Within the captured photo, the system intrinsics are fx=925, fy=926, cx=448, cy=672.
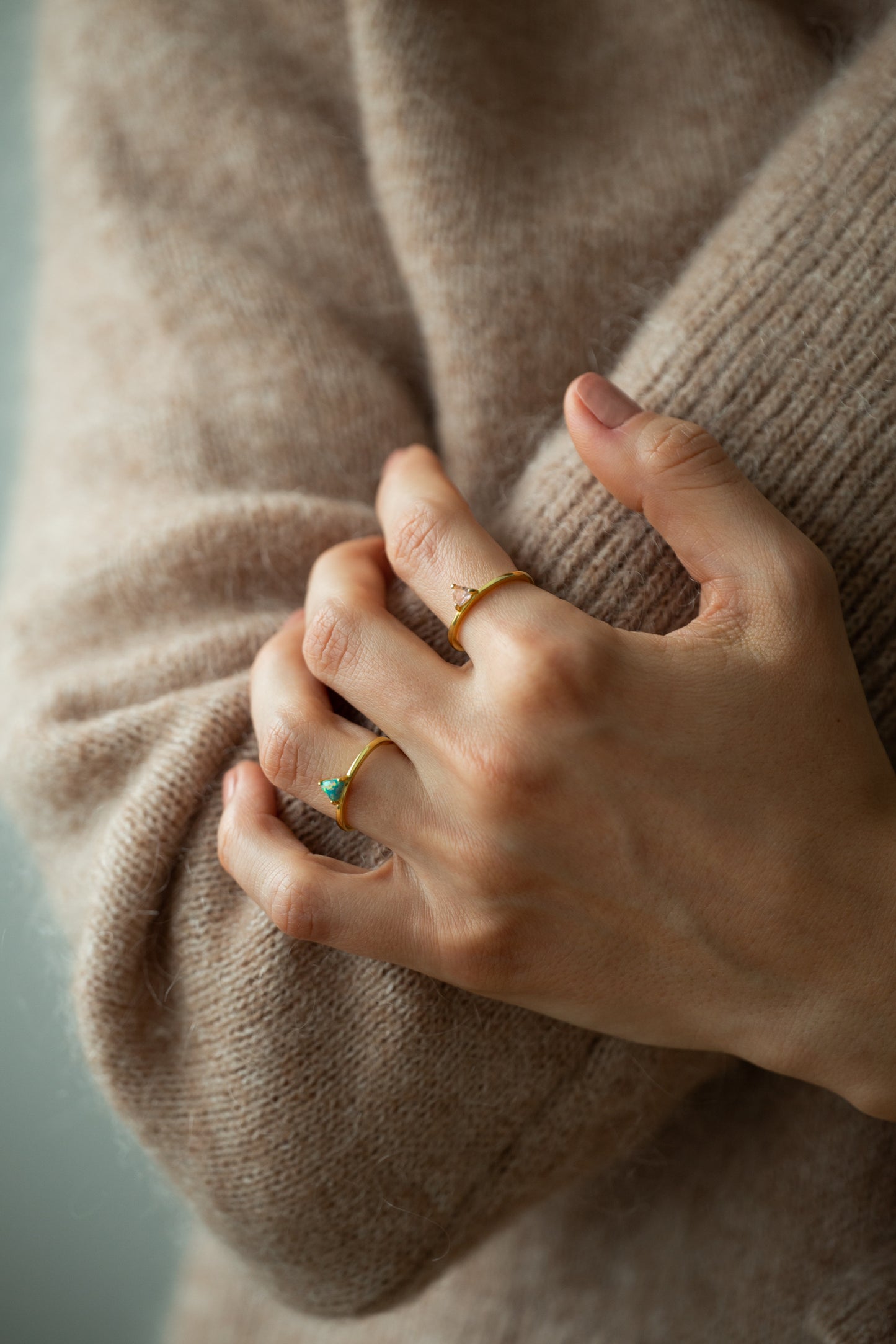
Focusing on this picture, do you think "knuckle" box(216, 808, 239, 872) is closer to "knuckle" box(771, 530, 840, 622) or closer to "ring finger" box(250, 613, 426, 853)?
"ring finger" box(250, 613, 426, 853)

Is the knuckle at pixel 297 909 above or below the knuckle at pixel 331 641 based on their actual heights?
below

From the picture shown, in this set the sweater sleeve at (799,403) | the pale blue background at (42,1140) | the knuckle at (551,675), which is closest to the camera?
the knuckle at (551,675)

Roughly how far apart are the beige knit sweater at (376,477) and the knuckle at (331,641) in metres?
0.09

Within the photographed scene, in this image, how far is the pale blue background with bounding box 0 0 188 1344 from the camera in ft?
3.06

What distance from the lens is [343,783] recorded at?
660 mm

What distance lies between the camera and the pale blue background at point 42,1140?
36.8 inches

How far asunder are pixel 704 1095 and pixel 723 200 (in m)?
0.90

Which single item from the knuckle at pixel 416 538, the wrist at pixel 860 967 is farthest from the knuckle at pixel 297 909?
the wrist at pixel 860 967

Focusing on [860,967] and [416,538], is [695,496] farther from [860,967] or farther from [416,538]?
[860,967]

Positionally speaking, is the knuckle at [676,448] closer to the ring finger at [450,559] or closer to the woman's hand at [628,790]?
the woman's hand at [628,790]

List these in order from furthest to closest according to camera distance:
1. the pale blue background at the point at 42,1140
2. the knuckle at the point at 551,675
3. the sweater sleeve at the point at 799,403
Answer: the pale blue background at the point at 42,1140, the sweater sleeve at the point at 799,403, the knuckle at the point at 551,675

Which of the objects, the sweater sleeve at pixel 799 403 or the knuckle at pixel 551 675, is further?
the sweater sleeve at pixel 799 403

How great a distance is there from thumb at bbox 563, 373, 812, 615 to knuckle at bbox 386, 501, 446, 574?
0.40 ft

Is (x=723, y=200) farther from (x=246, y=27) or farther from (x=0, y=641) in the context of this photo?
(x=0, y=641)
